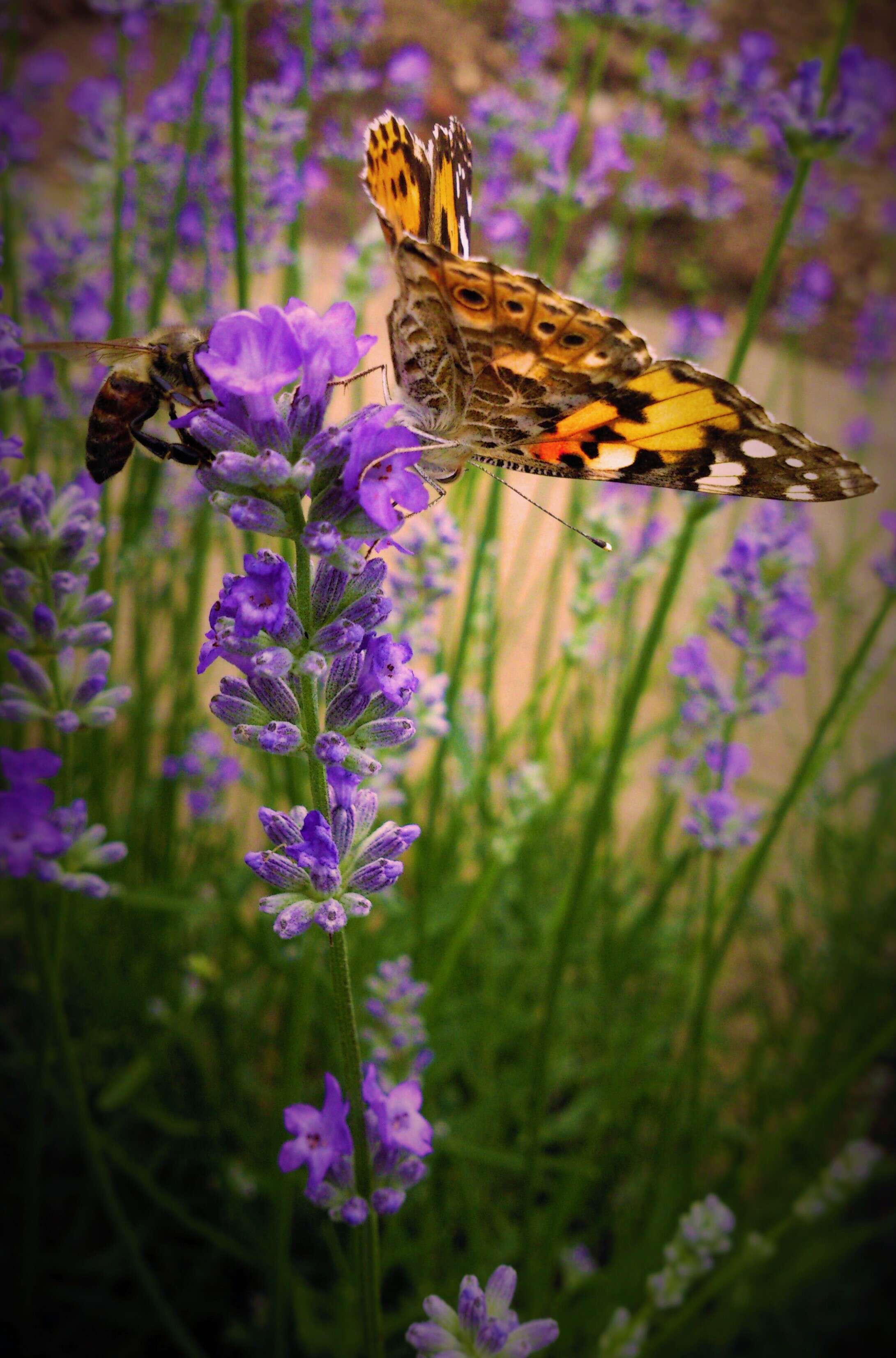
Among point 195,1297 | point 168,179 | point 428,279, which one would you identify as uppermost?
point 168,179

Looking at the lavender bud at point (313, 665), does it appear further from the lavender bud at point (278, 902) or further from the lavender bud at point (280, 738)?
the lavender bud at point (278, 902)

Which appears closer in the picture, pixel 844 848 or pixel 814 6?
pixel 844 848

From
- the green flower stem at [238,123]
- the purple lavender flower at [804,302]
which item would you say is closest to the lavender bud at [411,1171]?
the green flower stem at [238,123]

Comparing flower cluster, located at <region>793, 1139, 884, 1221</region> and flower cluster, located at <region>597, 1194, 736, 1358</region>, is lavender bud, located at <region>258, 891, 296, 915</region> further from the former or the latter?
flower cluster, located at <region>793, 1139, 884, 1221</region>

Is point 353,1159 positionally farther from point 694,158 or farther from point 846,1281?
point 694,158

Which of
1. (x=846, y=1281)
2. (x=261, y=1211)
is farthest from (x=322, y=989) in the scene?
(x=846, y=1281)

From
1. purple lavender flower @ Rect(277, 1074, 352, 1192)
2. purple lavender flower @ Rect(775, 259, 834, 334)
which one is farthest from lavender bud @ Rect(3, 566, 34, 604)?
purple lavender flower @ Rect(775, 259, 834, 334)

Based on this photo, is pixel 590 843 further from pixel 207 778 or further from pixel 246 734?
pixel 207 778
